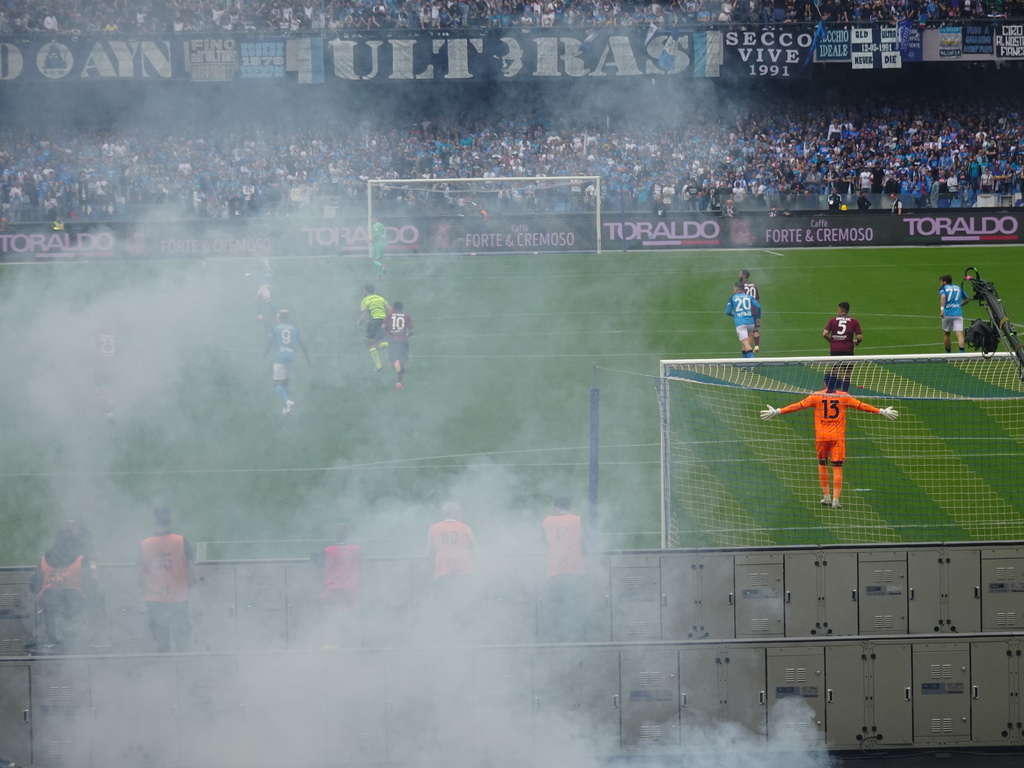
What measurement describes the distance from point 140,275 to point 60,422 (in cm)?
1133

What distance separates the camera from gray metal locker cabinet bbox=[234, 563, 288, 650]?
9.01 metres

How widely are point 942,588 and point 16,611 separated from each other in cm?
661

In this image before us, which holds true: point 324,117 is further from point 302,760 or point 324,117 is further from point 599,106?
point 302,760

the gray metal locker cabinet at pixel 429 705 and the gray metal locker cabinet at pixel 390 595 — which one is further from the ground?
the gray metal locker cabinet at pixel 390 595

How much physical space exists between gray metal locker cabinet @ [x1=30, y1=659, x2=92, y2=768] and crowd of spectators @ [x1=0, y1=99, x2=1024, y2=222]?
84.2 feet

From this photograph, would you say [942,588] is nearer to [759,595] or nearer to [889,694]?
[889,694]

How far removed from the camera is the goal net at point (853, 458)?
12281 millimetres

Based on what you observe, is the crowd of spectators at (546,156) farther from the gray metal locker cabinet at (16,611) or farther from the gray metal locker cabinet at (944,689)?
the gray metal locker cabinet at (944,689)

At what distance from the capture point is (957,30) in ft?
128

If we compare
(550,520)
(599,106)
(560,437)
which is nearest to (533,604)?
(550,520)

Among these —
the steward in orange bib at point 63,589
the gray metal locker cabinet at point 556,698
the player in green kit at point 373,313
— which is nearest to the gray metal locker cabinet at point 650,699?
the gray metal locker cabinet at point 556,698

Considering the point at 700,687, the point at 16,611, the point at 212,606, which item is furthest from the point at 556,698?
the point at 16,611

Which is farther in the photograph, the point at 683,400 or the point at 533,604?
the point at 683,400

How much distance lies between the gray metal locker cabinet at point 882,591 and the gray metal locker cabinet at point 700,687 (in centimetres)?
148
